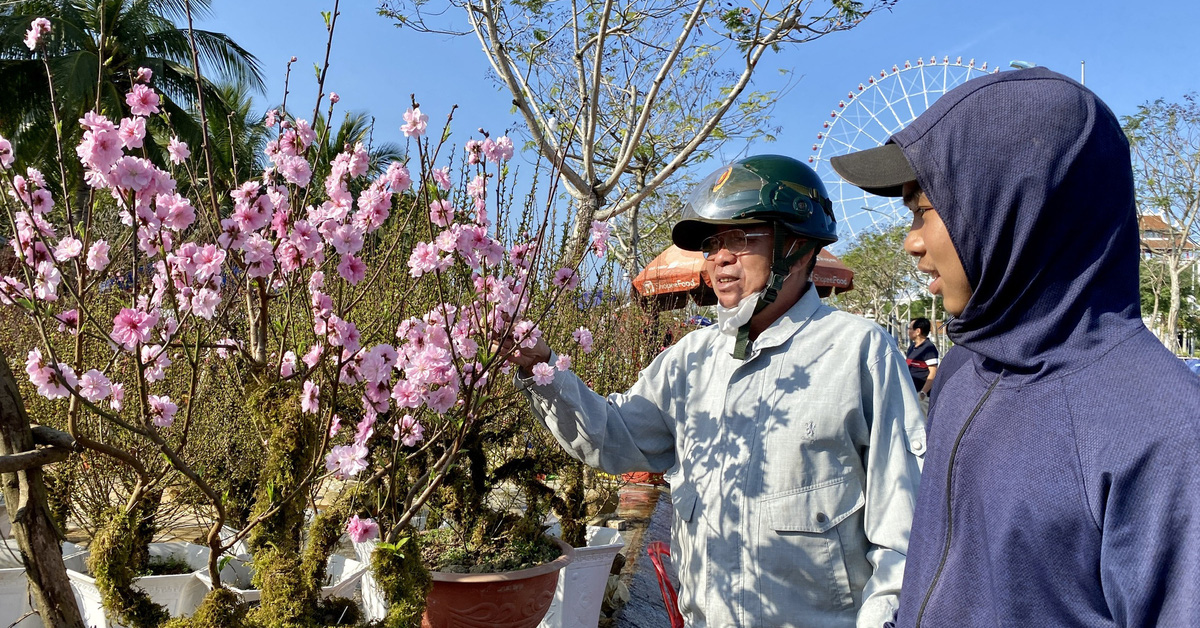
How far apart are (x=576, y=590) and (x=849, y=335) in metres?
2.08

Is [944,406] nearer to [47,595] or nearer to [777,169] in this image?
[777,169]

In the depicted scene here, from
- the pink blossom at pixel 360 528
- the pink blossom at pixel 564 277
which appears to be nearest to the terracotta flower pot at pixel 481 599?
the pink blossom at pixel 360 528

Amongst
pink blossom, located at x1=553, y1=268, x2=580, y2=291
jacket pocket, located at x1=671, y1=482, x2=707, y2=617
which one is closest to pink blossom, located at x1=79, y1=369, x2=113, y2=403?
pink blossom, located at x1=553, y1=268, x2=580, y2=291

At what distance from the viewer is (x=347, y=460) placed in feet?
6.64

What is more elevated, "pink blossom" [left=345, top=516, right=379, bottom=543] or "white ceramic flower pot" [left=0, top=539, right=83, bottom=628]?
"pink blossom" [left=345, top=516, right=379, bottom=543]

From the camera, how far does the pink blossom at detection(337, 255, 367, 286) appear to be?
82.7 inches

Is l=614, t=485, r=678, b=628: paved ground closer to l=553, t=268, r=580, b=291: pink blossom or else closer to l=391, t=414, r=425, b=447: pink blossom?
l=553, t=268, r=580, b=291: pink blossom

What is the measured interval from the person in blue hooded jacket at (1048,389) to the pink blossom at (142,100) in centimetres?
213

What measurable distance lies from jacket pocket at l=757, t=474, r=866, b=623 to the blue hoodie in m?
0.63

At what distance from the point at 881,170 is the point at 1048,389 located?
437 mm

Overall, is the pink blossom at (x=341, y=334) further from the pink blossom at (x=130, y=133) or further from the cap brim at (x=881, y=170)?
the cap brim at (x=881, y=170)

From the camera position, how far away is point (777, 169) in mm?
2088

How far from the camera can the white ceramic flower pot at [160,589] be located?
2506 mm

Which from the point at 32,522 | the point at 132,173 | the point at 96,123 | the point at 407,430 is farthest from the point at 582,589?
the point at 96,123
